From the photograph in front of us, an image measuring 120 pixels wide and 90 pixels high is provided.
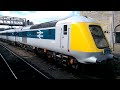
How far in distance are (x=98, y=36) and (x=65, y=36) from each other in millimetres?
2096

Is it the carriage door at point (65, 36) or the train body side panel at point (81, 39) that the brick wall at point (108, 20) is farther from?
the train body side panel at point (81, 39)

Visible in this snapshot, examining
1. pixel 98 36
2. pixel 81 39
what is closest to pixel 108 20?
pixel 98 36

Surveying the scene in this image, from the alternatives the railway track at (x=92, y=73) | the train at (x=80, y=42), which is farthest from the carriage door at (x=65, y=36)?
the railway track at (x=92, y=73)

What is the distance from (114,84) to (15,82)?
2.89m

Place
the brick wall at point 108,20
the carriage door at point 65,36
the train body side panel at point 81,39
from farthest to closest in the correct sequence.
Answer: the brick wall at point 108,20, the carriage door at point 65,36, the train body side panel at point 81,39

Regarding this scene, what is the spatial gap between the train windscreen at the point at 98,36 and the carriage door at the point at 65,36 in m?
1.54

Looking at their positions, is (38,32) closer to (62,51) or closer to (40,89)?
(62,51)

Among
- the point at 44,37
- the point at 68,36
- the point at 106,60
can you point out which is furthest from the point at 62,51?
the point at 44,37

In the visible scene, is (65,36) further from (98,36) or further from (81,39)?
(98,36)

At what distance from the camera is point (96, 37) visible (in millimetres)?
11031

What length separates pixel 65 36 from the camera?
1200cm

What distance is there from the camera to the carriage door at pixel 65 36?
11742 millimetres

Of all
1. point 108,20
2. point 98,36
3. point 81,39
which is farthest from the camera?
point 108,20

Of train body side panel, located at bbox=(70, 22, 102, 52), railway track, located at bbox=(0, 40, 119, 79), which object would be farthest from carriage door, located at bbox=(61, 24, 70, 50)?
railway track, located at bbox=(0, 40, 119, 79)
